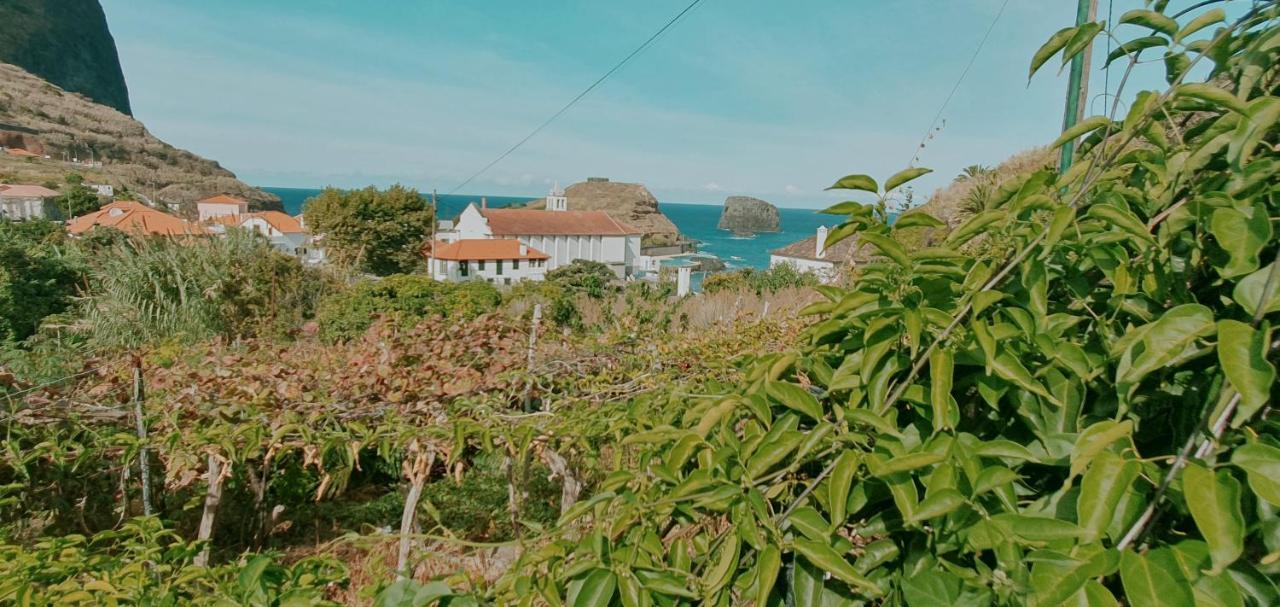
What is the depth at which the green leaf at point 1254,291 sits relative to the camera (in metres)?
0.52

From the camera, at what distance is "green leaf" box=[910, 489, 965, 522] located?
1.88 ft

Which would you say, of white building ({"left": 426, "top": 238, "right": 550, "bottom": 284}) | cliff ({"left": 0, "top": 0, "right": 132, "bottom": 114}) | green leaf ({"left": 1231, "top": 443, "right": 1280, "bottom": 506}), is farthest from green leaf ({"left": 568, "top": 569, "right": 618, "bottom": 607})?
cliff ({"left": 0, "top": 0, "right": 132, "bottom": 114})

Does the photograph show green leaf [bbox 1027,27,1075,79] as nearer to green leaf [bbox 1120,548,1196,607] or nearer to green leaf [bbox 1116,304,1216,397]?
green leaf [bbox 1116,304,1216,397]

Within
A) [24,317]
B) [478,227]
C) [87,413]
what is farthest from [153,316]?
[478,227]

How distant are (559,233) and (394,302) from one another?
34.4 m

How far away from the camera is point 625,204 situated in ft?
302

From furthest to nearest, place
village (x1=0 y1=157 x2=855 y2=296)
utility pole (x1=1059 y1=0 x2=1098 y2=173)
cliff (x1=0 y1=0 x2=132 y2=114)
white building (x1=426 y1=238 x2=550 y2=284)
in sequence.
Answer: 1. cliff (x1=0 y1=0 x2=132 y2=114)
2. white building (x1=426 y1=238 x2=550 y2=284)
3. village (x1=0 y1=157 x2=855 y2=296)
4. utility pole (x1=1059 y1=0 x2=1098 y2=173)

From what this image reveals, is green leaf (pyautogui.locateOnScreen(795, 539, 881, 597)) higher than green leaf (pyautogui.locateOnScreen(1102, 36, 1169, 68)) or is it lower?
lower

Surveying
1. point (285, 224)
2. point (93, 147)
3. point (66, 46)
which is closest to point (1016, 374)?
point (285, 224)

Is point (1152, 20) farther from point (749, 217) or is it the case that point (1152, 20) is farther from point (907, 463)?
point (749, 217)

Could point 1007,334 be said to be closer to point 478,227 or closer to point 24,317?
point 24,317

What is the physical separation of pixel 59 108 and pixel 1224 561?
8494 cm

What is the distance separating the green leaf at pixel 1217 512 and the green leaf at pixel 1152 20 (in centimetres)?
53

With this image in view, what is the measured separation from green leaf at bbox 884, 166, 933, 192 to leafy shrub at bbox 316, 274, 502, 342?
8.55 metres
